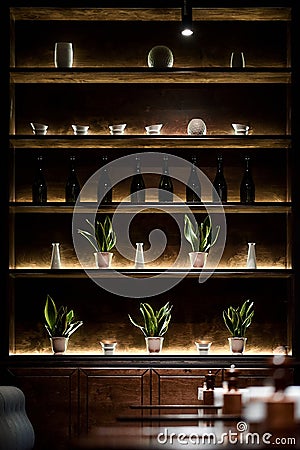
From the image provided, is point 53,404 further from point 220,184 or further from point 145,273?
point 220,184

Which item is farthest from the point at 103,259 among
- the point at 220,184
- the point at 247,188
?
the point at 247,188

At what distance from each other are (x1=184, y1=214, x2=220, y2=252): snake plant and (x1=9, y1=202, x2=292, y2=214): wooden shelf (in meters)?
0.08

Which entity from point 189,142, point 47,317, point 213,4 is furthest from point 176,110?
point 47,317

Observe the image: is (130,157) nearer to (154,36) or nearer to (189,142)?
(189,142)

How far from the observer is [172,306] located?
5.72 metres

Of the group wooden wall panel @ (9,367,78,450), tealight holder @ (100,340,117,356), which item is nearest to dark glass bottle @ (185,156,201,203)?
tealight holder @ (100,340,117,356)

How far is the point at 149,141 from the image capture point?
5.65m

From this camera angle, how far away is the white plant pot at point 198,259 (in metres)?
5.61

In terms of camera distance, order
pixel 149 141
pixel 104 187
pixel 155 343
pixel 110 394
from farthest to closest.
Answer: pixel 104 187 → pixel 149 141 → pixel 155 343 → pixel 110 394

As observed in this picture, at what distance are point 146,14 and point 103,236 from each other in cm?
141

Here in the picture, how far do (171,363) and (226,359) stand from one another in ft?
1.06

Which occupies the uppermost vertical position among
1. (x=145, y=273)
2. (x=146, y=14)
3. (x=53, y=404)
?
(x=146, y=14)

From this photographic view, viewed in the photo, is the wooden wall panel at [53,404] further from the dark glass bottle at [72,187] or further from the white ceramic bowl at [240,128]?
the white ceramic bowl at [240,128]

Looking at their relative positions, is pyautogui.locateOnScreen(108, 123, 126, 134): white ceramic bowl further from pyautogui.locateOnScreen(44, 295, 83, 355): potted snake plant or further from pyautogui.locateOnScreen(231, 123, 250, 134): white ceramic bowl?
pyautogui.locateOnScreen(44, 295, 83, 355): potted snake plant
